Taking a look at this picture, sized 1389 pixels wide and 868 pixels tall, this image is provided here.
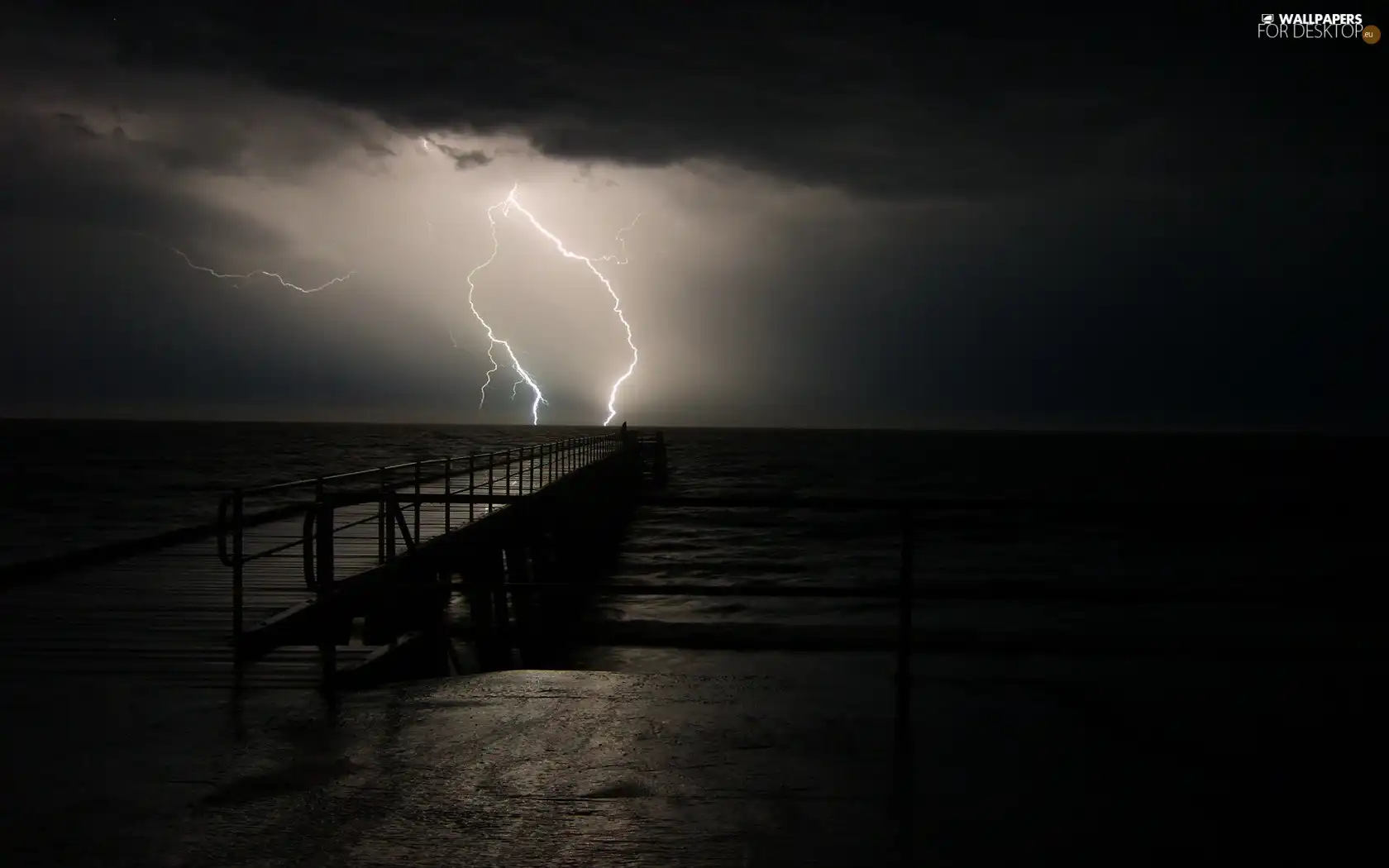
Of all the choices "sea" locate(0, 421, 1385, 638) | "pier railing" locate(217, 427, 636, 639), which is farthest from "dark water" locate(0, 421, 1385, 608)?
"pier railing" locate(217, 427, 636, 639)

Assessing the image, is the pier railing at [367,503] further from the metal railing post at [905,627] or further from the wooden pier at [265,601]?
the metal railing post at [905,627]

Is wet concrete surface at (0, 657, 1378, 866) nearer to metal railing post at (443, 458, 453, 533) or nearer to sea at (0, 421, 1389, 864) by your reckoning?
sea at (0, 421, 1389, 864)

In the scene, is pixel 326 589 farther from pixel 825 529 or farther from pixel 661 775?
pixel 825 529

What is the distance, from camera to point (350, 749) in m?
4.07

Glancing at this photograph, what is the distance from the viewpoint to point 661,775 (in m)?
3.79

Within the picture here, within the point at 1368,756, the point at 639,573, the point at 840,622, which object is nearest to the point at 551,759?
the point at 1368,756

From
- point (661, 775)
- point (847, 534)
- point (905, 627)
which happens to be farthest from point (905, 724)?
point (847, 534)

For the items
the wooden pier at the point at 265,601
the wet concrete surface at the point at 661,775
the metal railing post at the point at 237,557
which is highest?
the metal railing post at the point at 237,557

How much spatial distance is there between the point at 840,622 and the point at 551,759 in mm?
14319

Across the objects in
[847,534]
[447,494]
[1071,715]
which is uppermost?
[447,494]

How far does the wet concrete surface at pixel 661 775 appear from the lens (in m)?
3.19

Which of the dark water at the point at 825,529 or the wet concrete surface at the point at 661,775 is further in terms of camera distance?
the dark water at the point at 825,529

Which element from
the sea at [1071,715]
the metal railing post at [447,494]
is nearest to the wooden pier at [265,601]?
the metal railing post at [447,494]

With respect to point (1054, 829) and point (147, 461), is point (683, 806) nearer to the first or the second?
point (1054, 829)
